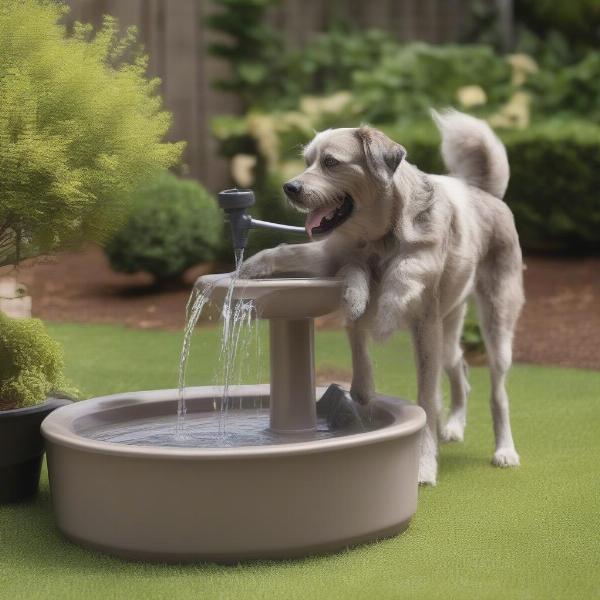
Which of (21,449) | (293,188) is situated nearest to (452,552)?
(293,188)

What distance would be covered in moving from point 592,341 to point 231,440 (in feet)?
14.5

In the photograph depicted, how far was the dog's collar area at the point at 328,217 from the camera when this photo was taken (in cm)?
387

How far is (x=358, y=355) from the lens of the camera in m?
4.35

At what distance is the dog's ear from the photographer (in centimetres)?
390

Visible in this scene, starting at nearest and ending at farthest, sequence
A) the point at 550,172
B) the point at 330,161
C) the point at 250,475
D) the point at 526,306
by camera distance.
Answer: the point at 250,475, the point at 330,161, the point at 526,306, the point at 550,172

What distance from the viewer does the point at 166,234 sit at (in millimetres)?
9469

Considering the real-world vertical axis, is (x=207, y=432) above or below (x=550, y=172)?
below

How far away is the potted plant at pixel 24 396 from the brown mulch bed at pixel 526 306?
354 cm

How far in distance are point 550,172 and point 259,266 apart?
5.87m

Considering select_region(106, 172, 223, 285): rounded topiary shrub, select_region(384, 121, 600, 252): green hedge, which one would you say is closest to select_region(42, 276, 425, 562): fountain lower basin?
select_region(106, 172, 223, 285): rounded topiary shrub

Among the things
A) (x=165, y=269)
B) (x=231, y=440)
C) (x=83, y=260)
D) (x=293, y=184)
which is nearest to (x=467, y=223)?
(x=293, y=184)

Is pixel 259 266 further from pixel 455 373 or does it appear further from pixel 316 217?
pixel 455 373

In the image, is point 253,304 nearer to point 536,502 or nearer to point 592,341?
point 536,502

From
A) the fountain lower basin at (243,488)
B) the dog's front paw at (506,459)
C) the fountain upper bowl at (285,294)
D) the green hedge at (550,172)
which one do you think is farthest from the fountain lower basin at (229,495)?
the green hedge at (550,172)
